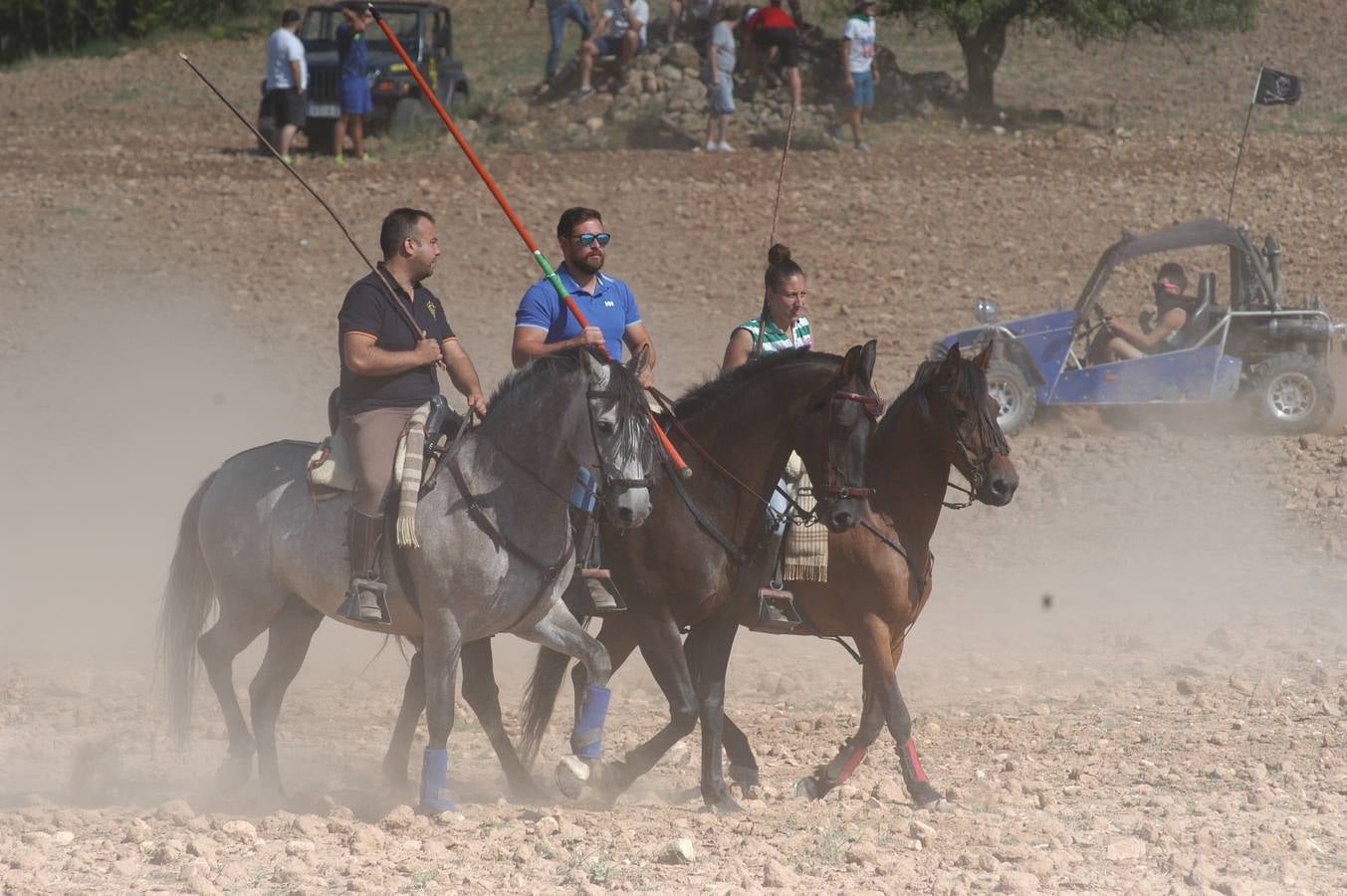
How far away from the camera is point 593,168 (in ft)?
A: 75.7

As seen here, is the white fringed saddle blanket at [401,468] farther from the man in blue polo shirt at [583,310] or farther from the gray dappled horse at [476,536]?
the man in blue polo shirt at [583,310]

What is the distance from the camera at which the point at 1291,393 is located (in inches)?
602

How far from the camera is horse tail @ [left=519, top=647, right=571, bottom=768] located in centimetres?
799

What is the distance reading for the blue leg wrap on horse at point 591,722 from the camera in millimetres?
7191

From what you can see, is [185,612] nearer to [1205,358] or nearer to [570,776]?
[570,776]

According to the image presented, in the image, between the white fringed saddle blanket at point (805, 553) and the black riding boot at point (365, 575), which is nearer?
the black riding boot at point (365, 575)

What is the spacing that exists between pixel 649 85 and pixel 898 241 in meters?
6.59

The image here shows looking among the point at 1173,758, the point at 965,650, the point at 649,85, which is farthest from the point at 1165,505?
the point at 649,85

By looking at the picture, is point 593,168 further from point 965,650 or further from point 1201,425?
point 965,650

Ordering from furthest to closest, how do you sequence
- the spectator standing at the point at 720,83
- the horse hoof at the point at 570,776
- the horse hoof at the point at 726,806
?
the spectator standing at the point at 720,83, the horse hoof at the point at 726,806, the horse hoof at the point at 570,776

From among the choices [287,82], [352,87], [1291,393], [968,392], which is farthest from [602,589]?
[287,82]

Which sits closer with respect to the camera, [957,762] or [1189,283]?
[957,762]

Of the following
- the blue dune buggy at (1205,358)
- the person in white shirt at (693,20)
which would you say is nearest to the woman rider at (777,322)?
the blue dune buggy at (1205,358)

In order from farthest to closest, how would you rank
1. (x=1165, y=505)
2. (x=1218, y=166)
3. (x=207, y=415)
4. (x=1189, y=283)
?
(x=1218, y=166) < (x=1189, y=283) < (x=207, y=415) < (x=1165, y=505)
